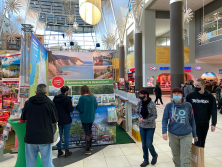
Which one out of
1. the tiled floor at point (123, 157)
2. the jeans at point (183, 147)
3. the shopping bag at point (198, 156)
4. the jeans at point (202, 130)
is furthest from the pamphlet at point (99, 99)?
the shopping bag at point (198, 156)

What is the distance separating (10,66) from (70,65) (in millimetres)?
2111

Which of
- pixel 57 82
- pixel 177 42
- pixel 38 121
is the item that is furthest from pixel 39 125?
pixel 177 42

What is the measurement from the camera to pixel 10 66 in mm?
5141

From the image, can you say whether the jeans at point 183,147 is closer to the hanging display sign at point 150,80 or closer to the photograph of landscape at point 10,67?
the photograph of landscape at point 10,67

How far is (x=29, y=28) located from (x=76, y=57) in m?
1.65

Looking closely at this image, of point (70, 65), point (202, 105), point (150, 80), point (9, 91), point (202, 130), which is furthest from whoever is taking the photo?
point (150, 80)

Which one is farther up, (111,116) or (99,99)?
(99,99)

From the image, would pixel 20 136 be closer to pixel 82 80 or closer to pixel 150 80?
pixel 82 80

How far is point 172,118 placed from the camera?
94.9 inches

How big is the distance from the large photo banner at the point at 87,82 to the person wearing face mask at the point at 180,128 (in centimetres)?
206

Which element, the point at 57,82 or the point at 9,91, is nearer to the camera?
the point at 57,82

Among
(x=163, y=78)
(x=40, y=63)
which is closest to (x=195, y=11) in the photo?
(x=163, y=78)

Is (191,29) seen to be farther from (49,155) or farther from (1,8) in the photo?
(49,155)

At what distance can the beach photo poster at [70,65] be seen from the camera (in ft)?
14.6
